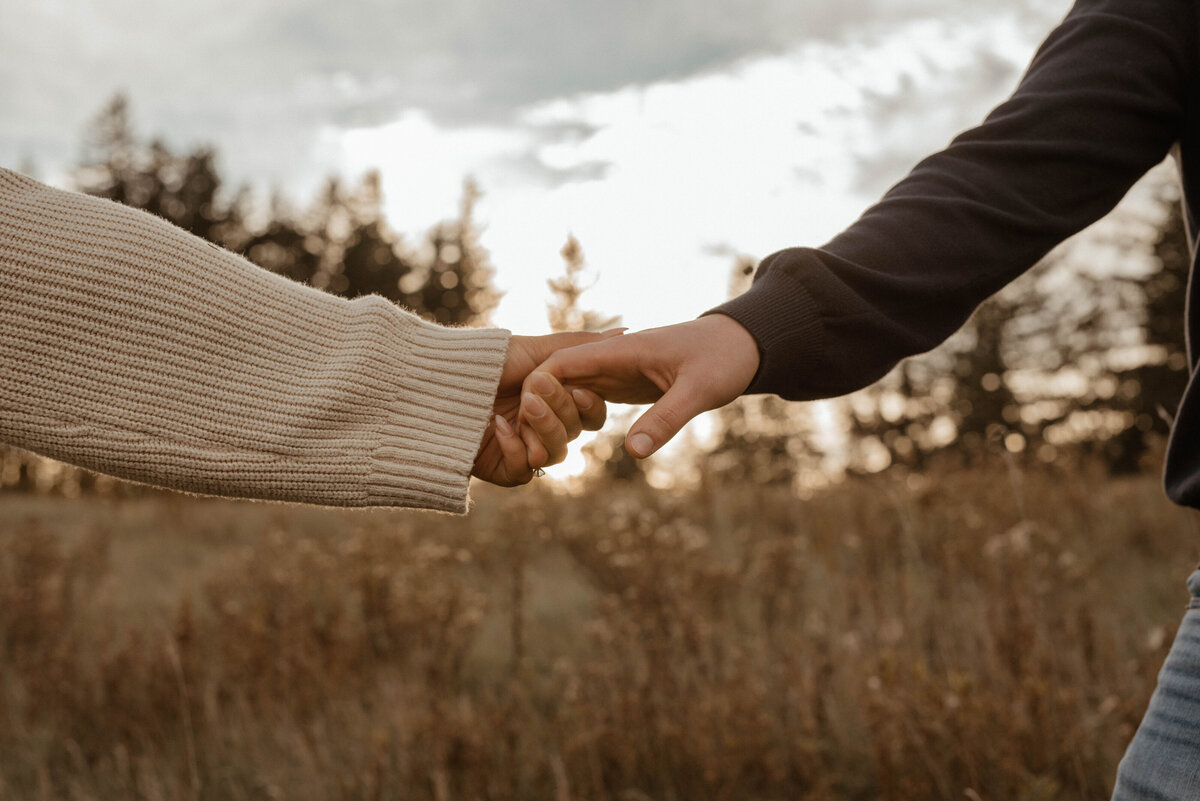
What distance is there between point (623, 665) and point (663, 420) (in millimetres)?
1639

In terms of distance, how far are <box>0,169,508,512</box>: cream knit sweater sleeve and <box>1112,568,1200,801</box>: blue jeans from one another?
97cm

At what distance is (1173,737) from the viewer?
0.84m

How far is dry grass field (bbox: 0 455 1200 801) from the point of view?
6.93ft

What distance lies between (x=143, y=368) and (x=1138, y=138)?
1580 millimetres

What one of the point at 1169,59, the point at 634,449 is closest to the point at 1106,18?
the point at 1169,59

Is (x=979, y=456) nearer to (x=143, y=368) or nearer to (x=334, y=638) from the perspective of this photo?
(x=334, y=638)

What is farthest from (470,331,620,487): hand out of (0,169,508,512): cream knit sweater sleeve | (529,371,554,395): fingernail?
(0,169,508,512): cream knit sweater sleeve

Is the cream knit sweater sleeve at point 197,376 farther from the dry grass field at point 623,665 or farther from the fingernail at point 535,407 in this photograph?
the dry grass field at point 623,665

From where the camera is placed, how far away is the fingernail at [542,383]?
4.44 ft

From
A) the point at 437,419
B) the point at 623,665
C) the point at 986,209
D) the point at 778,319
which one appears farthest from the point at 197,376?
the point at 623,665

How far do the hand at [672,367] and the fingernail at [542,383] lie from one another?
0.03m

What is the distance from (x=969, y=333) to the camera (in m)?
21.5

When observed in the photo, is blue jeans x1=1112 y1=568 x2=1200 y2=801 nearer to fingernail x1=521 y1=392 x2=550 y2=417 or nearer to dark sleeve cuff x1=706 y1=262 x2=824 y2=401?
dark sleeve cuff x1=706 y1=262 x2=824 y2=401

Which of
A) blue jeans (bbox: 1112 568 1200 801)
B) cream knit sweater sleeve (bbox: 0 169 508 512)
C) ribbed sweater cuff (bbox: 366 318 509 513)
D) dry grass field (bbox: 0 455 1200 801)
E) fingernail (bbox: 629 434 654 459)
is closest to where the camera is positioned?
blue jeans (bbox: 1112 568 1200 801)
